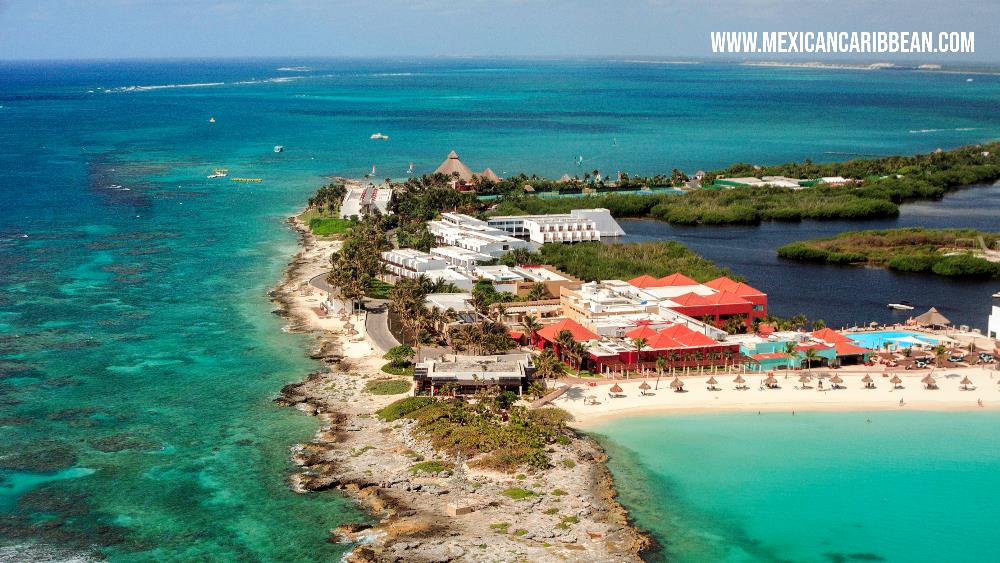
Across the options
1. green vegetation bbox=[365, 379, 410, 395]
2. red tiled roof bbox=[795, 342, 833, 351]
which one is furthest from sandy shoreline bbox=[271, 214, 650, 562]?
red tiled roof bbox=[795, 342, 833, 351]

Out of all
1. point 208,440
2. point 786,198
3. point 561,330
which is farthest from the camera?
point 786,198

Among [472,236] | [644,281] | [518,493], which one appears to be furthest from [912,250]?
[518,493]

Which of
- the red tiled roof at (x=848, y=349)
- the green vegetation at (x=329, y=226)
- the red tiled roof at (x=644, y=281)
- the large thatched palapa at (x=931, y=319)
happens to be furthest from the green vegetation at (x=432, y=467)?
the green vegetation at (x=329, y=226)

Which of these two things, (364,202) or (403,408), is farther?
(364,202)

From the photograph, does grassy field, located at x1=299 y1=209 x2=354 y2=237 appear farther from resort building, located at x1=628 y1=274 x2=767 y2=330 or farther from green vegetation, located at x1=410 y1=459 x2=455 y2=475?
green vegetation, located at x1=410 y1=459 x2=455 y2=475

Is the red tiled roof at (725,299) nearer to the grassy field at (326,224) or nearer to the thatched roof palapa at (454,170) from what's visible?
the grassy field at (326,224)

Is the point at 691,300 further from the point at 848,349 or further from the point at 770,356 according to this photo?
the point at 848,349
